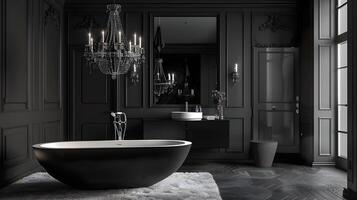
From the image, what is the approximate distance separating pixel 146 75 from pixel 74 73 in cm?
102

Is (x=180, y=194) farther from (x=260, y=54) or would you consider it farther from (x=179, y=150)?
(x=260, y=54)

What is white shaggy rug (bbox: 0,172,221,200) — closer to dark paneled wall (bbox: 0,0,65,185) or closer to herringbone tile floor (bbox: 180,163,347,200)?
herringbone tile floor (bbox: 180,163,347,200)

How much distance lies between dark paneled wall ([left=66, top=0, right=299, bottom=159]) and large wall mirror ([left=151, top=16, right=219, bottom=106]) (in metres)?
0.10

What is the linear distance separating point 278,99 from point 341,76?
0.94 m

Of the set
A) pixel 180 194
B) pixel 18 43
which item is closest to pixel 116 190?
pixel 180 194

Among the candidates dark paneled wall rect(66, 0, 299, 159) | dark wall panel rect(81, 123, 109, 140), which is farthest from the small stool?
dark wall panel rect(81, 123, 109, 140)

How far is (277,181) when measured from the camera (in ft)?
14.6

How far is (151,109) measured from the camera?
598 centimetres

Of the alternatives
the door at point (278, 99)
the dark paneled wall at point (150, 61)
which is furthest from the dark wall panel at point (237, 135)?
the door at point (278, 99)

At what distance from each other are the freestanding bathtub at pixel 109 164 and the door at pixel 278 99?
7.65 ft

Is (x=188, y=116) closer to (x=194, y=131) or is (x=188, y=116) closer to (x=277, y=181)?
(x=194, y=131)

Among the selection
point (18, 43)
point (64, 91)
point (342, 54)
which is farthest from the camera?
point (64, 91)

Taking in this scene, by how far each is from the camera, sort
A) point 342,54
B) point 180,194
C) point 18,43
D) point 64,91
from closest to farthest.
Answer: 1. point 180,194
2. point 18,43
3. point 342,54
4. point 64,91

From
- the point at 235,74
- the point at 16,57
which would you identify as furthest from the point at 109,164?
the point at 235,74
